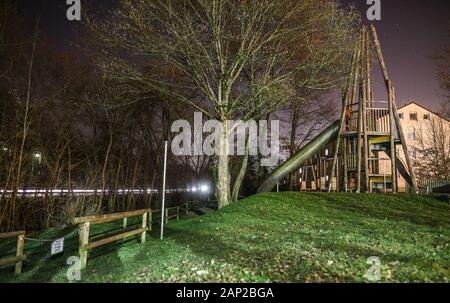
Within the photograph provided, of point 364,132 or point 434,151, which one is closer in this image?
point 364,132

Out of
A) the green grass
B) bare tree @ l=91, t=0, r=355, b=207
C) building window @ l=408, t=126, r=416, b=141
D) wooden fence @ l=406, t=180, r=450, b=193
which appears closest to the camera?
the green grass

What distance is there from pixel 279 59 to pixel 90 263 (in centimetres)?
1281

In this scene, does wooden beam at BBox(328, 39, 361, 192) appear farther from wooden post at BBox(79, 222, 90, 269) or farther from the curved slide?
wooden post at BBox(79, 222, 90, 269)

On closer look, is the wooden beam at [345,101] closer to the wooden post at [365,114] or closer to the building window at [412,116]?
the wooden post at [365,114]

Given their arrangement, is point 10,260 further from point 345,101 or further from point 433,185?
point 433,185

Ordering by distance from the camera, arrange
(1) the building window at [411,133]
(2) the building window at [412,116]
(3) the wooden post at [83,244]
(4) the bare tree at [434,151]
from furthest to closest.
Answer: (2) the building window at [412,116] → (1) the building window at [411,133] → (4) the bare tree at [434,151] → (3) the wooden post at [83,244]

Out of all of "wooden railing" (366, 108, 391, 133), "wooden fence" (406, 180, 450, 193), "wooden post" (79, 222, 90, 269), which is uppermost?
"wooden railing" (366, 108, 391, 133)

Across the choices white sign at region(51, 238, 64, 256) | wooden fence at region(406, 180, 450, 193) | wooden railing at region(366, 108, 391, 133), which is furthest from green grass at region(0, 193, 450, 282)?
wooden fence at region(406, 180, 450, 193)

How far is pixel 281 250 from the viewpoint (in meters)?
7.59

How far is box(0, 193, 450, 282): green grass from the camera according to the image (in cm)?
610

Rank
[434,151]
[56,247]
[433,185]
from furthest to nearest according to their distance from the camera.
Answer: [434,151] < [433,185] < [56,247]

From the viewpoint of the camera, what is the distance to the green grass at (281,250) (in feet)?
20.0

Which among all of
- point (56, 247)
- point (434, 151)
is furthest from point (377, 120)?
point (434, 151)

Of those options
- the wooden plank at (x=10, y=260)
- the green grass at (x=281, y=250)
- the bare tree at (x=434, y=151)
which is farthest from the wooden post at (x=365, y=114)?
the bare tree at (x=434, y=151)
